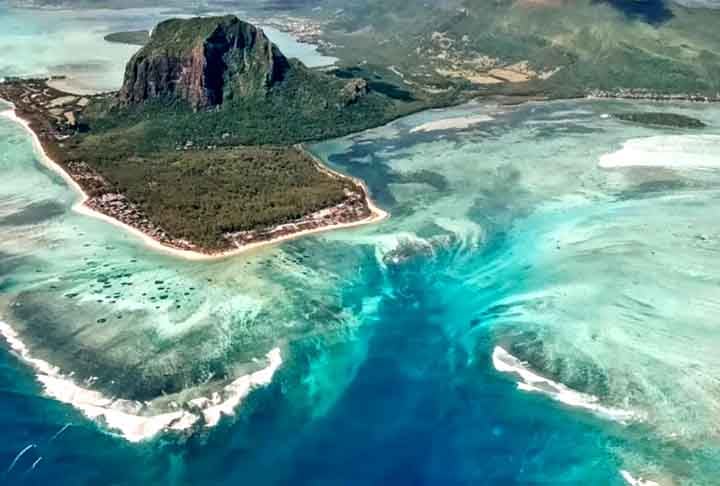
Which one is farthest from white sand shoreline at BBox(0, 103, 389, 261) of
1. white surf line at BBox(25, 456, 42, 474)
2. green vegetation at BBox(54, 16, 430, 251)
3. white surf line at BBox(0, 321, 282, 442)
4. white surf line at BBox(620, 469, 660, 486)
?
white surf line at BBox(620, 469, 660, 486)

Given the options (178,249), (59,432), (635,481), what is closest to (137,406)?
(59,432)

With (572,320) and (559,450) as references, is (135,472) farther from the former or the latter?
(572,320)

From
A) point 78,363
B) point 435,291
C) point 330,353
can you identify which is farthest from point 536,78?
point 78,363

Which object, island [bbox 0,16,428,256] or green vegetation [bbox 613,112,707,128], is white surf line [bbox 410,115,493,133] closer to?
island [bbox 0,16,428,256]

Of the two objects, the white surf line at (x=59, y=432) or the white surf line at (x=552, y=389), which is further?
the white surf line at (x=552, y=389)

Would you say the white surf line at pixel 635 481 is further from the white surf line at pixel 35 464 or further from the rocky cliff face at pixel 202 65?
the rocky cliff face at pixel 202 65

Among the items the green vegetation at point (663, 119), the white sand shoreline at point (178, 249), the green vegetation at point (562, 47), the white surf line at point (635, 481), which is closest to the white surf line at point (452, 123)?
the green vegetation at point (562, 47)
